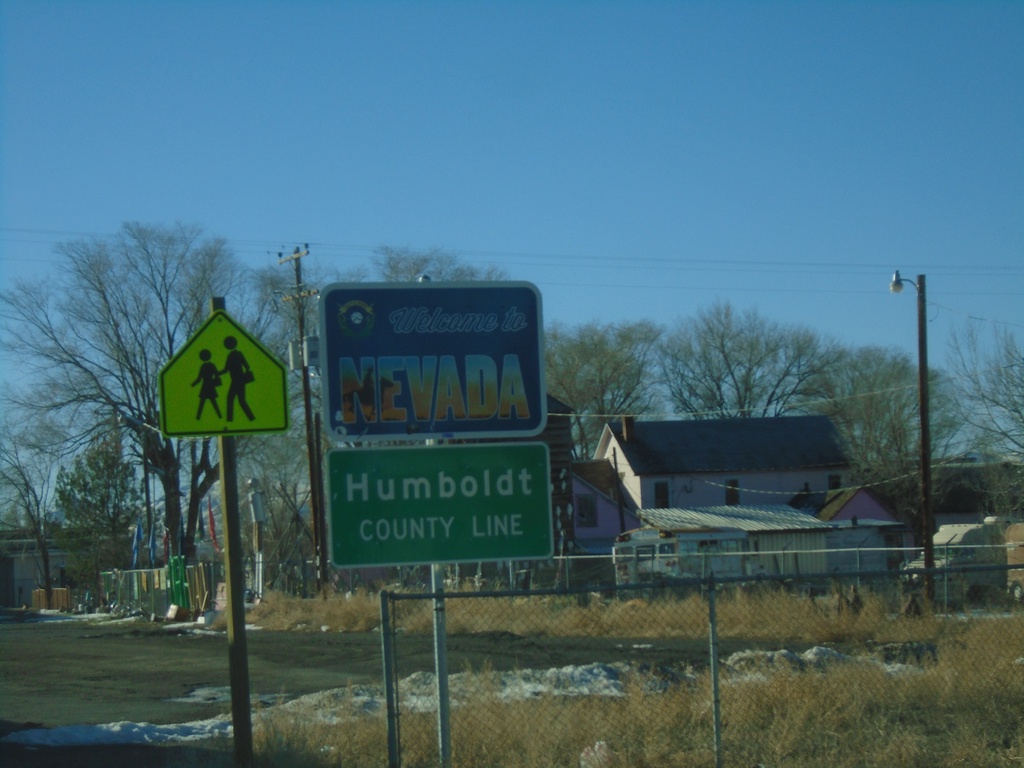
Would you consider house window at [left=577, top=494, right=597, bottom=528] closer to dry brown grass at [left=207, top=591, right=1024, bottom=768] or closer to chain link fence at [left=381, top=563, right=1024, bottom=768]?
chain link fence at [left=381, top=563, right=1024, bottom=768]

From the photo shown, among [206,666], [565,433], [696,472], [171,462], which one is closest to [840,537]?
[696,472]

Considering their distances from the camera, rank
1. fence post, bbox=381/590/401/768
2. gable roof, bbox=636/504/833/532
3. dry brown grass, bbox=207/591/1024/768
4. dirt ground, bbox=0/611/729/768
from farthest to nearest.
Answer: gable roof, bbox=636/504/833/532 < dirt ground, bbox=0/611/729/768 < dry brown grass, bbox=207/591/1024/768 < fence post, bbox=381/590/401/768

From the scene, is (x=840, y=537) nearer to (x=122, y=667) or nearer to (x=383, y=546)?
(x=122, y=667)

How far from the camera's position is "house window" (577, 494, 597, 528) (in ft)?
189

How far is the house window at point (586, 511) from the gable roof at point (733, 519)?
16.7ft

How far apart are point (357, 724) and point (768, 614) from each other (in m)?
12.7

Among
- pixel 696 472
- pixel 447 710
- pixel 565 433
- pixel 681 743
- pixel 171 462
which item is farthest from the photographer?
pixel 696 472

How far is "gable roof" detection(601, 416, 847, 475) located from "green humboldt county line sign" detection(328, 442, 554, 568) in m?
50.2

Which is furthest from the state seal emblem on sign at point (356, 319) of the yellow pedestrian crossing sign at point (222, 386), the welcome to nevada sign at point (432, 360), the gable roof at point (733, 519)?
the gable roof at point (733, 519)

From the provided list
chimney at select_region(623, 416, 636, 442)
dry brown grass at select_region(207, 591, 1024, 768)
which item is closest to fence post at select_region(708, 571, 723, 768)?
dry brown grass at select_region(207, 591, 1024, 768)

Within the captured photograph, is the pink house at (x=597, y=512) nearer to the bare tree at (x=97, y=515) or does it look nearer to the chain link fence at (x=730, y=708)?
the bare tree at (x=97, y=515)

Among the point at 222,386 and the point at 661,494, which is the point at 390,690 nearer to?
the point at 222,386

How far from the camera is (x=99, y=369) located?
46344mm

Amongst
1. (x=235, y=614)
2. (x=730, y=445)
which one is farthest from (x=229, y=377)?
(x=730, y=445)
